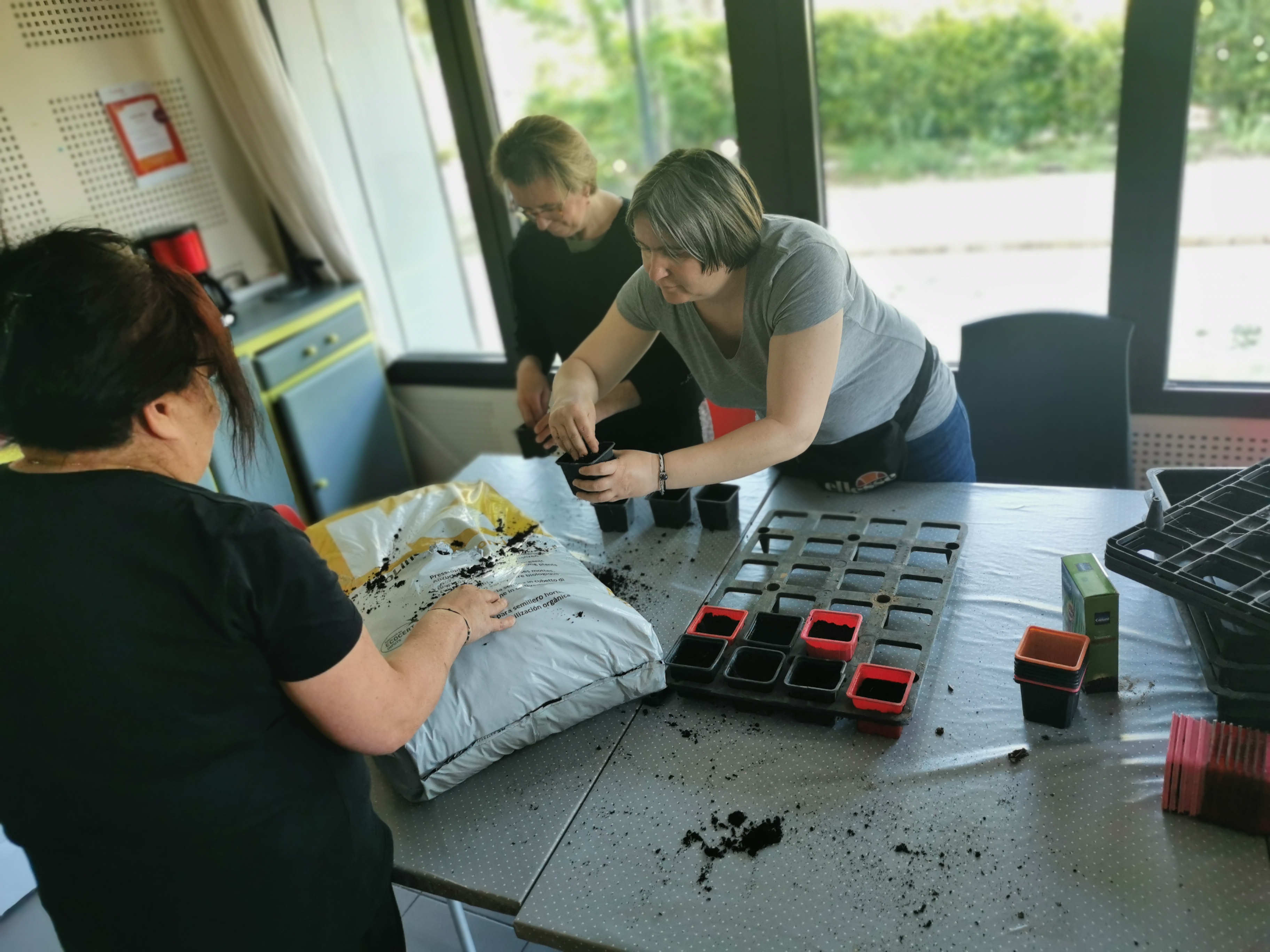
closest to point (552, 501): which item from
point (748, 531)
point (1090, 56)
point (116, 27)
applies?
point (748, 531)

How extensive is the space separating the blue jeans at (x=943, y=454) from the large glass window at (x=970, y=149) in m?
0.66

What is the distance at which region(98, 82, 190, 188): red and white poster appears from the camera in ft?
9.85

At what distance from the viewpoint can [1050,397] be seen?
2217mm

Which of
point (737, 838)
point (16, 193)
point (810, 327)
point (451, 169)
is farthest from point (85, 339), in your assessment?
point (451, 169)

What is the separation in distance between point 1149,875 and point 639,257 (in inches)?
59.5

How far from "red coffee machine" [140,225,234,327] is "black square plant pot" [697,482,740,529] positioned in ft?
6.32

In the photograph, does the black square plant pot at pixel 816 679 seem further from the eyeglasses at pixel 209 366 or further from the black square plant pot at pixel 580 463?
the eyeglasses at pixel 209 366

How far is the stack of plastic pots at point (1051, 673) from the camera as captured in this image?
1.17 metres

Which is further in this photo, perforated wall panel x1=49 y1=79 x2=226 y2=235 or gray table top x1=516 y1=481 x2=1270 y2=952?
perforated wall panel x1=49 y1=79 x2=226 y2=235

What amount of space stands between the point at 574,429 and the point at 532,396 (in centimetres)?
63

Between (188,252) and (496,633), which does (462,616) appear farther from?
(188,252)

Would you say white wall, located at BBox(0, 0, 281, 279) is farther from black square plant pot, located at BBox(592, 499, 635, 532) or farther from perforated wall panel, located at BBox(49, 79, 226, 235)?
black square plant pot, located at BBox(592, 499, 635, 532)

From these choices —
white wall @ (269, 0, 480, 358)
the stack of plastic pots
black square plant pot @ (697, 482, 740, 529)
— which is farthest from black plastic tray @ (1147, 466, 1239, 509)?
white wall @ (269, 0, 480, 358)

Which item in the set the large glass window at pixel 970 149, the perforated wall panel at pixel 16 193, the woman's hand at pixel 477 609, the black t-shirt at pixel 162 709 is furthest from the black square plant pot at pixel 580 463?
the perforated wall panel at pixel 16 193
